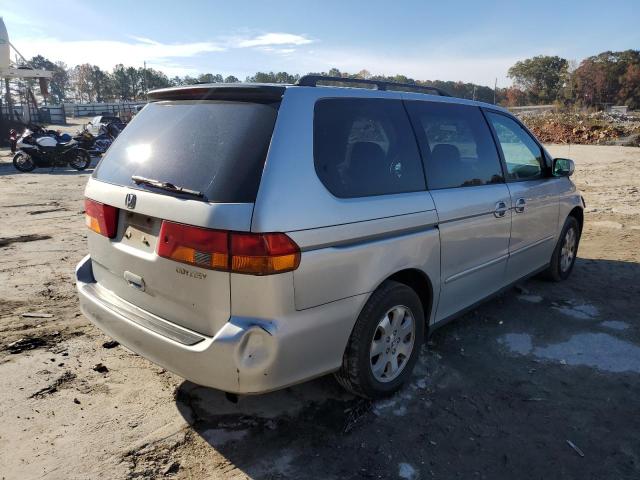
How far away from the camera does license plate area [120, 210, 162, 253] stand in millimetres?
2455

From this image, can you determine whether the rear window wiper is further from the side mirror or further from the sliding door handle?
the side mirror

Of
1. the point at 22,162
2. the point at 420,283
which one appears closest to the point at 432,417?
the point at 420,283

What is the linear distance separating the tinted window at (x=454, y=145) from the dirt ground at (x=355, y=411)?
52.1 inches

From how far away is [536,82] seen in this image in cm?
9144

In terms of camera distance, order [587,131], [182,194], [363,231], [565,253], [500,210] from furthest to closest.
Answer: [587,131] → [565,253] → [500,210] → [363,231] → [182,194]

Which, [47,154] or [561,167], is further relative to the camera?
[47,154]

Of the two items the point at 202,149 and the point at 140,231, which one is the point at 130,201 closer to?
the point at 140,231

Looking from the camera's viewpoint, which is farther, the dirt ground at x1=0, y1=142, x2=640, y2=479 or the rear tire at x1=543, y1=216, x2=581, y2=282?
the rear tire at x1=543, y1=216, x2=581, y2=282

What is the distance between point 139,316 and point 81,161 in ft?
50.5

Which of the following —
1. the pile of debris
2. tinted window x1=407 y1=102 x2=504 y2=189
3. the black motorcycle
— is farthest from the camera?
the pile of debris

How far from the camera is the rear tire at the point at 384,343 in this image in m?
2.66

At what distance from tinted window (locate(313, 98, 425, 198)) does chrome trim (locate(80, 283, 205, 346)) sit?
104 cm

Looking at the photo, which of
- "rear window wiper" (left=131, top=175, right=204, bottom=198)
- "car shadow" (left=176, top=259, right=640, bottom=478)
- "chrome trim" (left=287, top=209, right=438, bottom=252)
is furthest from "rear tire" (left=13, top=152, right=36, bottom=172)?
"chrome trim" (left=287, top=209, right=438, bottom=252)

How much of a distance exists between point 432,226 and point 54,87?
125323 millimetres
